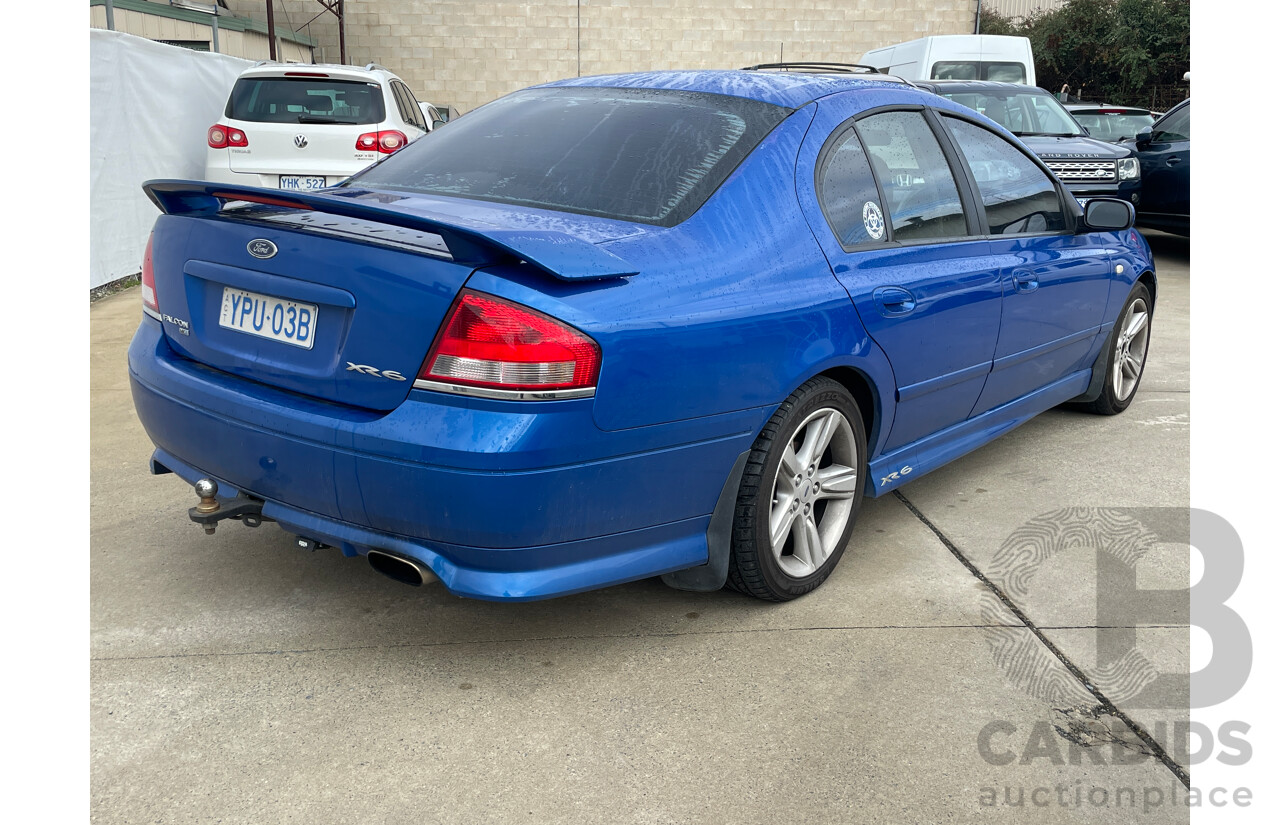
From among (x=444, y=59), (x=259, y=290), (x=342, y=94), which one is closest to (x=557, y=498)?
(x=259, y=290)

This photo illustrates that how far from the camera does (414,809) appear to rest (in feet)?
7.12

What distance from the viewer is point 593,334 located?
92.8 inches

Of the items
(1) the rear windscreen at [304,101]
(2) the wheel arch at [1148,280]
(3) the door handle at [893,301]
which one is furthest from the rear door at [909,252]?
(1) the rear windscreen at [304,101]

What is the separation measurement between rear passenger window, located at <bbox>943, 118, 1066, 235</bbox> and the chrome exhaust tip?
8.05ft

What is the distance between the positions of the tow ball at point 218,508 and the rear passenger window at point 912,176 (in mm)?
2046

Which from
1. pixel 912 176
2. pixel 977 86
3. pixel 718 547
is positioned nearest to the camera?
pixel 718 547

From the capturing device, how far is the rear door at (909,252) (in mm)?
3117

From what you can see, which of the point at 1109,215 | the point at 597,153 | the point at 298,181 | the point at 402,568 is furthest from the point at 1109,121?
→ the point at 402,568

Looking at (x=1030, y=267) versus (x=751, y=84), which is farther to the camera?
(x=1030, y=267)

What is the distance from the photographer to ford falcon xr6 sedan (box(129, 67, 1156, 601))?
2352mm

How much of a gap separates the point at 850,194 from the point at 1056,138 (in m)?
8.29

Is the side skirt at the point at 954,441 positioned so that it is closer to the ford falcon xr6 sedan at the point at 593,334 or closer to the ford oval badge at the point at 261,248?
the ford falcon xr6 sedan at the point at 593,334

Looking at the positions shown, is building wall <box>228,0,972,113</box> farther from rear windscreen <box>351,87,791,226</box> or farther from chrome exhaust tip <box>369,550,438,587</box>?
chrome exhaust tip <box>369,550,438,587</box>

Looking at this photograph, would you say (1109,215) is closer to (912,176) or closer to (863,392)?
(912,176)
